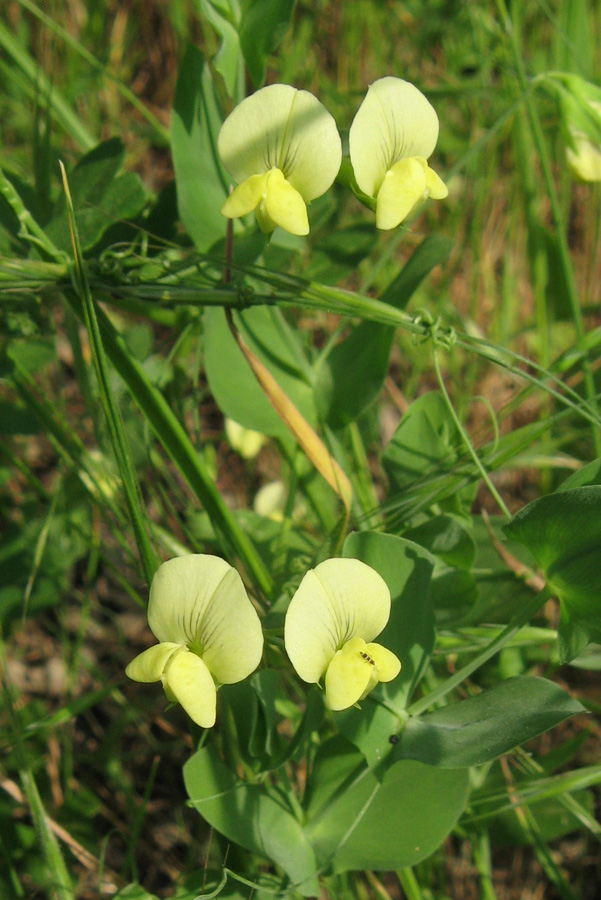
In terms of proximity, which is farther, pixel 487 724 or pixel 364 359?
pixel 364 359

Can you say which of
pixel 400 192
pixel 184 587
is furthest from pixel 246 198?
pixel 184 587

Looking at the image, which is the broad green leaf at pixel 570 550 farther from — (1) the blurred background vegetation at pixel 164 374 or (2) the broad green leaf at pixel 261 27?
(2) the broad green leaf at pixel 261 27

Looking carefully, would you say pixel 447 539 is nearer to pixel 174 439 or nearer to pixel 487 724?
pixel 487 724

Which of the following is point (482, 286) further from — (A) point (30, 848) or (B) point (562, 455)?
(A) point (30, 848)

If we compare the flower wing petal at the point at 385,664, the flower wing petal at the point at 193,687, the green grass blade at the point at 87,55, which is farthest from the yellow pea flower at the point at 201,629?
the green grass blade at the point at 87,55

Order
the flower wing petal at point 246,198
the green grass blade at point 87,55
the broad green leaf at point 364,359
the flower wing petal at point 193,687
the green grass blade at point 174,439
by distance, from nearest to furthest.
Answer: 1. the flower wing petal at point 193,687
2. the flower wing petal at point 246,198
3. the green grass blade at point 174,439
4. the broad green leaf at point 364,359
5. the green grass blade at point 87,55

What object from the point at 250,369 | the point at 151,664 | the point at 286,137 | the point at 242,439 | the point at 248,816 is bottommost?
the point at 248,816
